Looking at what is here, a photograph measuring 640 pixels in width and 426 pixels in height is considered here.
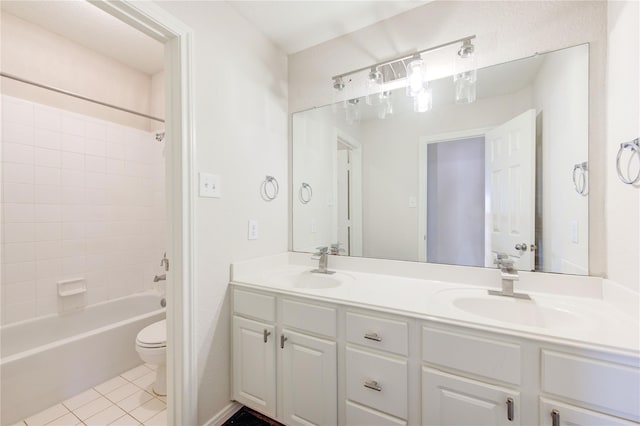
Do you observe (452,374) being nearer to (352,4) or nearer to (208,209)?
(208,209)

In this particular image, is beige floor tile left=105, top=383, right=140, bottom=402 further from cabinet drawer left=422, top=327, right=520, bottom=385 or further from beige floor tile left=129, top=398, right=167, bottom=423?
cabinet drawer left=422, top=327, right=520, bottom=385

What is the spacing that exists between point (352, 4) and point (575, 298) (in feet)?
6.10

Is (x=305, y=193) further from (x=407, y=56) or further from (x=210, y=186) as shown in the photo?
(x=407, y=56)

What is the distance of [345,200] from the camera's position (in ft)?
6.10

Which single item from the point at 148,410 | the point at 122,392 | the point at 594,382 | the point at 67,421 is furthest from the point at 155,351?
the point at 594,382

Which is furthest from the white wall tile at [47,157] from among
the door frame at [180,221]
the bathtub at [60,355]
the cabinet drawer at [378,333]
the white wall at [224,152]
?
the cabinet drawer at [378,333]

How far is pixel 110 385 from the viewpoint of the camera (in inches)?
71.7

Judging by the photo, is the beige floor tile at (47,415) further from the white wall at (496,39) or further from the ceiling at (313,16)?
the ceiling at (313,16)

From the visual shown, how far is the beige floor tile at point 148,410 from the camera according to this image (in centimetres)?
152

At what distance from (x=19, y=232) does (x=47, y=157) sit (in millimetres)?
577

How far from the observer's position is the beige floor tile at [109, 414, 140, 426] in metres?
1.47

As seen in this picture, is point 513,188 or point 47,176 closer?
point 513,188

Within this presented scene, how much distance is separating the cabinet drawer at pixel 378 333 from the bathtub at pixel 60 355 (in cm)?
185

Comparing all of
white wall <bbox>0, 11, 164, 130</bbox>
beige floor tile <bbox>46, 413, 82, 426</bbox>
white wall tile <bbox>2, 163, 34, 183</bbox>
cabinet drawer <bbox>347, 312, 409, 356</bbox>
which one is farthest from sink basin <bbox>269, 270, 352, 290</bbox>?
white wall <bbox>0, 11, 164, 130</bbox>
